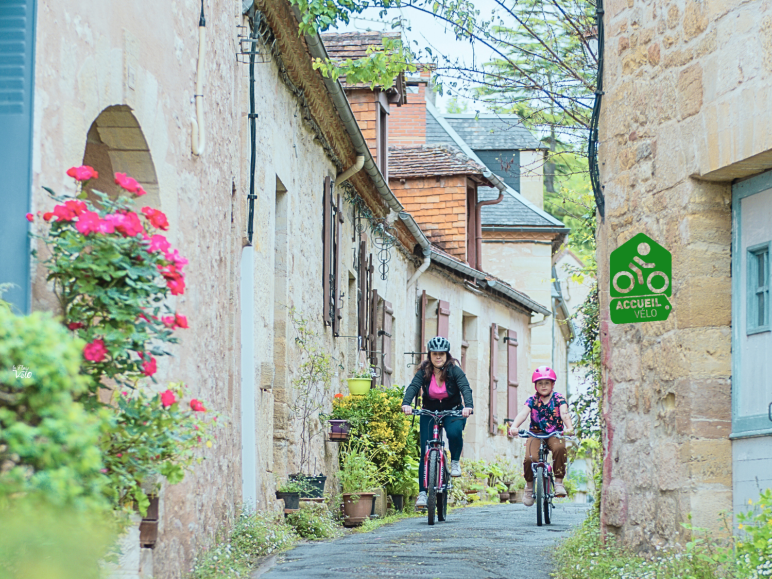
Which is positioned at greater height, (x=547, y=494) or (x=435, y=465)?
(x=435, y=465)

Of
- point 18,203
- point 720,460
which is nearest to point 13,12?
point 18,203

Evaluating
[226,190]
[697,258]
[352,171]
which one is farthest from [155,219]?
[352,171]

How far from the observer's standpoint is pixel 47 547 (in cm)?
262

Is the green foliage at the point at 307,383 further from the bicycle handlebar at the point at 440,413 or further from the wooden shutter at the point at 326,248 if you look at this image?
the bicycle handlebar at the point at 440,413

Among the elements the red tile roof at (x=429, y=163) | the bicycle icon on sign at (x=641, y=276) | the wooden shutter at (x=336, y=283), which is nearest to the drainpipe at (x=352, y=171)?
the wooden shutter at (x=336, y=283)

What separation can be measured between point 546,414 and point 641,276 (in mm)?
3679

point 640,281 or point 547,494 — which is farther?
point 547,494

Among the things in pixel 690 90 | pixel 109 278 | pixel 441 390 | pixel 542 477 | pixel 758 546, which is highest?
pixel 690 90

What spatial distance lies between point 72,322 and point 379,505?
27.3 feet

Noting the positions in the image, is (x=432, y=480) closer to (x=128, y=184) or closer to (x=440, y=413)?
(x=440, y=413)

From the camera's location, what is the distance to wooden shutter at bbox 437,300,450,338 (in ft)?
60.1

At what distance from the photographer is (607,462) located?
23.3ft

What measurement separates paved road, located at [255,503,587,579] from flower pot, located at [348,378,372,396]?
225 centimetres

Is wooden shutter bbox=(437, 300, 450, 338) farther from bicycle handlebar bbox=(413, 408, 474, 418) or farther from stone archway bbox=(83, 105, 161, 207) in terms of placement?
stone archway bbox=(83, 105, 161, 207)
